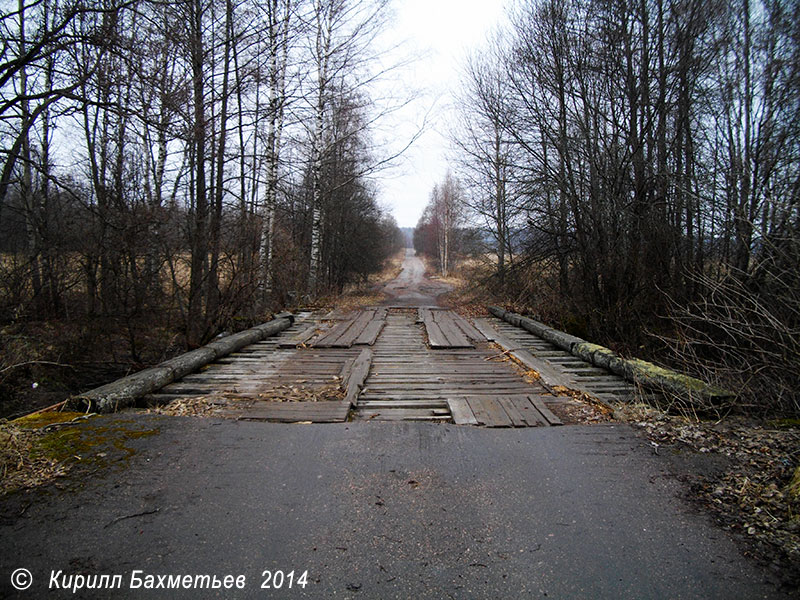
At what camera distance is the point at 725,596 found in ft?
6.13

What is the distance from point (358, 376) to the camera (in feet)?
17.2

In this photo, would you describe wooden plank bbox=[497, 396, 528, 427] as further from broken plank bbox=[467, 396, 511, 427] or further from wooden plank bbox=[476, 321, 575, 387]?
wooden plank bbox=[476, 321, 575, 387]

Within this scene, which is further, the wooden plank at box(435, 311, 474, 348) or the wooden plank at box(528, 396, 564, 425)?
the wooden plank at box(435, 311, 474, 348)

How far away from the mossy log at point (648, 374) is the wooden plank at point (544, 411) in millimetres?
1145

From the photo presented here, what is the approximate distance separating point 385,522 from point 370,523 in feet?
0.27

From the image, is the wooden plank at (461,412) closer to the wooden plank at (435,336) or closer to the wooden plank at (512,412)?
the wooden plank at (512,412)

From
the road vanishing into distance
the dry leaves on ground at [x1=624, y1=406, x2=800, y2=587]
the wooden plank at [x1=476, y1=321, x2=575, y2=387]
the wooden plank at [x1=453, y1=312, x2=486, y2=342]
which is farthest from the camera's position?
the wooden plank at [x1=453, y1=312, x2=486, y2=342]

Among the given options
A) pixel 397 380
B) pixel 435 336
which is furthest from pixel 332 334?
pixel 397 380

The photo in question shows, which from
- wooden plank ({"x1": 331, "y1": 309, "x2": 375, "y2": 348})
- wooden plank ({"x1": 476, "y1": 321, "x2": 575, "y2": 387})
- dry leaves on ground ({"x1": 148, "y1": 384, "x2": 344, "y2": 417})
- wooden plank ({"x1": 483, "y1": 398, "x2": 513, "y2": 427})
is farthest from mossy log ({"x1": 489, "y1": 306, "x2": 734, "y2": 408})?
wooden plank ({"x1": 331, "y1": 309, "x2": 375, "y2": 348})

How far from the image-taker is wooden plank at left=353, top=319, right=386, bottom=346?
7520 millimetres

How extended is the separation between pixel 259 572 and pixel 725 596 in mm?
2059

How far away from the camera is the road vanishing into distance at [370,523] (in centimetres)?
196

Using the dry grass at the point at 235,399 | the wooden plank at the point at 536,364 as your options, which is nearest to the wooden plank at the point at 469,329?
the wooden plank at the point at 536,364

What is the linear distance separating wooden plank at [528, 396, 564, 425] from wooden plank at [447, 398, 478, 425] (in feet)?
2.16
